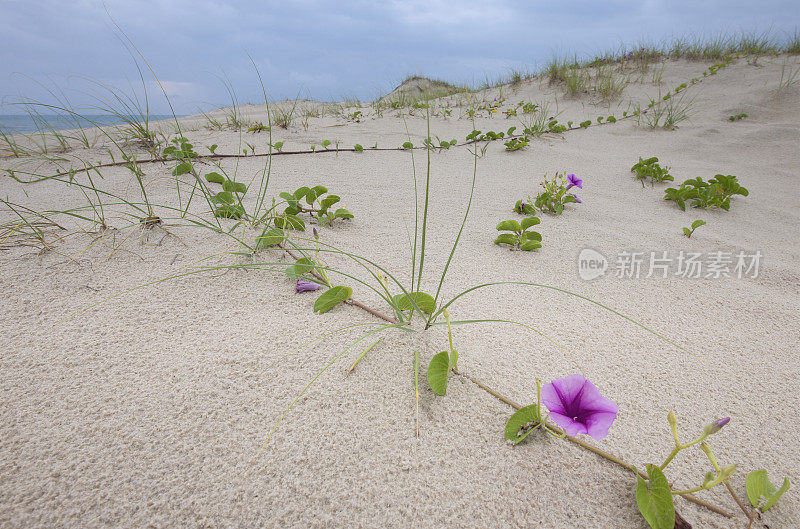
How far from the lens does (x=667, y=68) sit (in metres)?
6.10

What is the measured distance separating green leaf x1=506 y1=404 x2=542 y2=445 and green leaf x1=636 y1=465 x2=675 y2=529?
0.64 feet

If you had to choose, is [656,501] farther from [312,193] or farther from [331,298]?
[312,193]

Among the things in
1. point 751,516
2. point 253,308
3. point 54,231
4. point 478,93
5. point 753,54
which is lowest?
point 751,516

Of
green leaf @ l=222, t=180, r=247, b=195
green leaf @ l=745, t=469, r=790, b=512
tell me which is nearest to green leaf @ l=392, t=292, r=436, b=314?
green leaf @ l=745, t=469, r=790, b=512

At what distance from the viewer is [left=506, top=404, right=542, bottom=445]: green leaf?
74cm

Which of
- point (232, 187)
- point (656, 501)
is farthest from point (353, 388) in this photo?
point (232, 187)

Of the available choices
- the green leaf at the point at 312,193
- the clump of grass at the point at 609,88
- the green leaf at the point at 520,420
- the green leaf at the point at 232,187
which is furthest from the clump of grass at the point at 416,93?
the green leaf at the point at 520,420

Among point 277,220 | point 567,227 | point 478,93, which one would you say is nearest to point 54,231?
point 277,220

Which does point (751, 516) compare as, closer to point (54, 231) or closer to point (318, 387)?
point (318, 387)

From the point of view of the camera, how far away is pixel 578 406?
0.74 metres

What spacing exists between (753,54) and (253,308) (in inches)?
330

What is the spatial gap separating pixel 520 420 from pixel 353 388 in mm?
364

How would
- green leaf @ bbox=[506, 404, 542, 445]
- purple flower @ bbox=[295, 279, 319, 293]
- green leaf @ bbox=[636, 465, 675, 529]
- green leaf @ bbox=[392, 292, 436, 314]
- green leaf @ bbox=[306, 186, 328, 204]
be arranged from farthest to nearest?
green leaf @ bbox=[306, 186, 328, 204] < purple flower @ bbox=[295, 279, 319, 293] < green leaf @ bbox=[392, 292, 436, 314] < green leaf @ bbox=[506, 404, 542, 445] < green leaf @ bbox=[636, 465, 675, 529]

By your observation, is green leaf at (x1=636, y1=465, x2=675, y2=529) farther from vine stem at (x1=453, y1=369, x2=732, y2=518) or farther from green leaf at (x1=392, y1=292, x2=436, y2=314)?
green leaf at (x1=392, y1=292, x2=436, y2=314)
